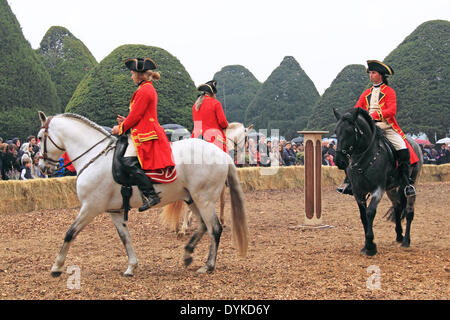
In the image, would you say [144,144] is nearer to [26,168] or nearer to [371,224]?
[371,224]

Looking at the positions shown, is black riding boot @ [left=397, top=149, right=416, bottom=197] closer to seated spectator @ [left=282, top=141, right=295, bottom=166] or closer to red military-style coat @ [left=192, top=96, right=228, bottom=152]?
red military-style coat @ [left=192, top=96, right=228, bottom=152]

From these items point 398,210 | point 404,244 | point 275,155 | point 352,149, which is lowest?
point 404,244

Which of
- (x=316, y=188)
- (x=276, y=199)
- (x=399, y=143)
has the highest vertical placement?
(x=399, y=143)

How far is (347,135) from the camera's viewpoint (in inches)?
294

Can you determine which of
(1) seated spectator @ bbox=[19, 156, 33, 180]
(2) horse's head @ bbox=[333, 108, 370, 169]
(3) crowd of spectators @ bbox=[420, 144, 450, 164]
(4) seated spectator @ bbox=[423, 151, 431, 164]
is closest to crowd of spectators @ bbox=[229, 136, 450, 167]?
(1) seated spectator @ bbox=[19, 156, 33, 180]

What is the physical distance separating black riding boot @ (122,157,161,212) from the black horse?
9.12 ft

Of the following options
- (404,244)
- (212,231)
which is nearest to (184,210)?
(212,231)

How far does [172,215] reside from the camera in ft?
26.2

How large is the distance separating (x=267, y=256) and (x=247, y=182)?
1032 centimetres

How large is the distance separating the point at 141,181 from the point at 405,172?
4262mm

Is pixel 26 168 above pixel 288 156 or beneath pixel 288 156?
above
